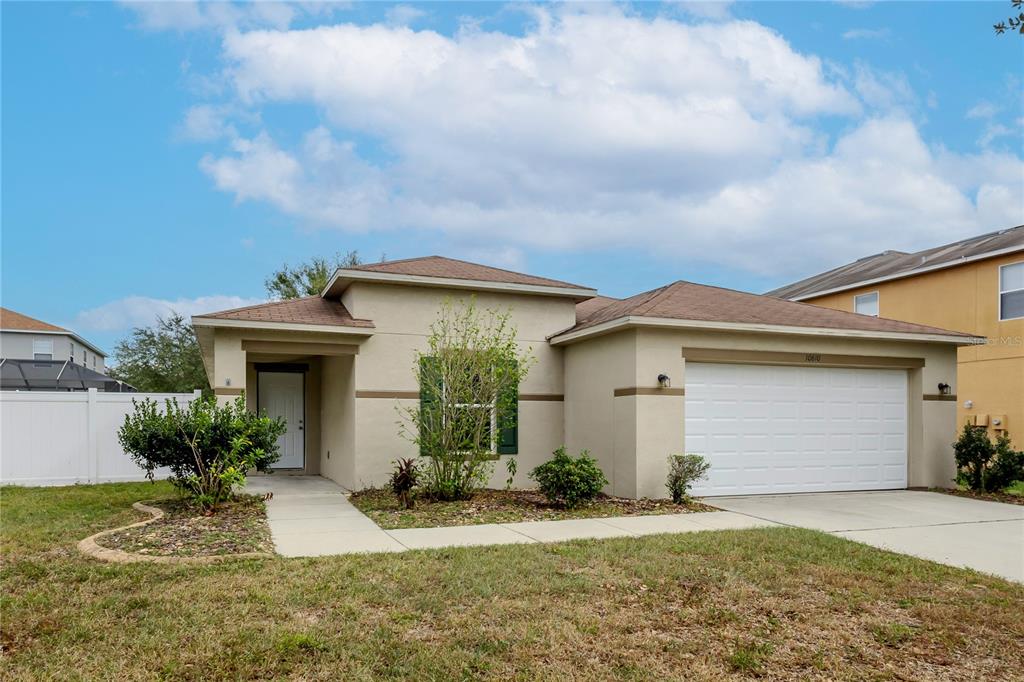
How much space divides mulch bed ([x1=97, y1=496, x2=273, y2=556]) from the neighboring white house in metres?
29.0

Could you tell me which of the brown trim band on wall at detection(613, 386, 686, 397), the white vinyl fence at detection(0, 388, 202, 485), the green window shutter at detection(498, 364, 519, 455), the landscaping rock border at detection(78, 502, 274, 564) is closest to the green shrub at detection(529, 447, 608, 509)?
Result: the brown trim band on wall at detection(613, 386, 686, 397)

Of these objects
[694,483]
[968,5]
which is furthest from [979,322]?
[968,5]

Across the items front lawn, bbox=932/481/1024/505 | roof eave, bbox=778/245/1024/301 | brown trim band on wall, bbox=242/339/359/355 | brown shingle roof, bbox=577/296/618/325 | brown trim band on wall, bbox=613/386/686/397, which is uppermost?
roof eave, bbox=778/245/1024/301

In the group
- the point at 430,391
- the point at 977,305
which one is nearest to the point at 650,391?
the point at 430,391

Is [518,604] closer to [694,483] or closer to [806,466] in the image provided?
[694,483]

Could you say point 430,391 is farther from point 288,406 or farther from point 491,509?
point 288,406

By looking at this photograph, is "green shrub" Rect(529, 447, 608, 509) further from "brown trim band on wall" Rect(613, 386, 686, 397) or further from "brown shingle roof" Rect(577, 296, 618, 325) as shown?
"brown shingle roof" Rect(577, 296, 618, 325)

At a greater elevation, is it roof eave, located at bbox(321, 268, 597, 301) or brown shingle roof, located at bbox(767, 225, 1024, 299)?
brown shingle roof, located at bbox(767, 225, 1024, 299)

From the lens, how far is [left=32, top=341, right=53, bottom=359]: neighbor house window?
3341 cm

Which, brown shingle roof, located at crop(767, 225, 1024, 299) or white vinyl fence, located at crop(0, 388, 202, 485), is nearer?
→ white vinyl fence, located at crop(0, 388, 202, 485)

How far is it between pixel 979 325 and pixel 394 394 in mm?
14510

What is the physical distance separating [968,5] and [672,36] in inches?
197

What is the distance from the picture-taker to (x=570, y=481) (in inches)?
391

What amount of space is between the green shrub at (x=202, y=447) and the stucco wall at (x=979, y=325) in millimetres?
15571
